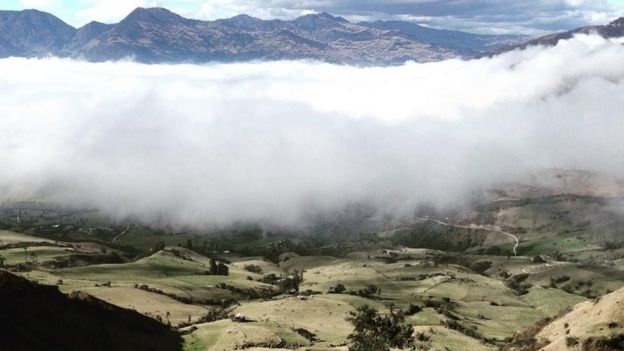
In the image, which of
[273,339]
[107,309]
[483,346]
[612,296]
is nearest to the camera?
[612,296]

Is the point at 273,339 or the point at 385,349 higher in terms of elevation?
the point at 385,349

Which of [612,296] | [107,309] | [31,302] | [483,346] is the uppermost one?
[612,296]

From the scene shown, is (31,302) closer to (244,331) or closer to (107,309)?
(107,309)

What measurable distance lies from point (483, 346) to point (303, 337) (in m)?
50.5

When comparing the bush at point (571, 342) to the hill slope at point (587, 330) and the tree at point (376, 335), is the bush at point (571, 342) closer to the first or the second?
the hill slope at point (587, 330)

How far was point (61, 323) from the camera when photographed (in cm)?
12912

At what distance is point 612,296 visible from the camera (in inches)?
4200

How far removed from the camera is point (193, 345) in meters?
157

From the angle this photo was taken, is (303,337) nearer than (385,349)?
No

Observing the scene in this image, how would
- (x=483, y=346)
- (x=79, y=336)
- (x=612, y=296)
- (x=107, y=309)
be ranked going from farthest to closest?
(x=483, y=346)
(x=107, y=309)
(x=79, y=336)
(x=612, y=296)

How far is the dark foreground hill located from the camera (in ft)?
388

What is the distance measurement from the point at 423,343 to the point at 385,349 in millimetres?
42471

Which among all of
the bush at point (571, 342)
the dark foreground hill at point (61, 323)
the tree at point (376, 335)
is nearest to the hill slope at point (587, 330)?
the bush at point (571, 342)

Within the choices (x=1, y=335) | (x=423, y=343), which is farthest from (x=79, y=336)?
(x=423, y=343)
